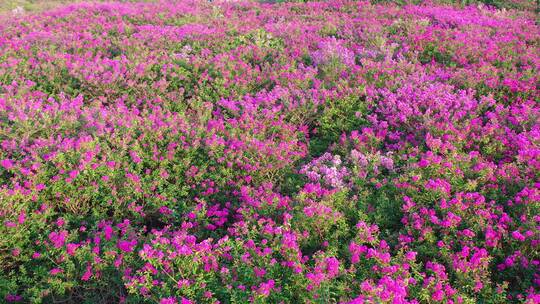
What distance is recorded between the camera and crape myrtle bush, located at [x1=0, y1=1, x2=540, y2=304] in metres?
3.86

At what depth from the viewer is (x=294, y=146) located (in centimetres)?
620

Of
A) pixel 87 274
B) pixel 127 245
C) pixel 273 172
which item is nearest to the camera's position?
pixel 87 274

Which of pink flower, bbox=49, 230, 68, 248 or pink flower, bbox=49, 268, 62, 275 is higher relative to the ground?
pink flower, bbox=49, 230, 68, 248

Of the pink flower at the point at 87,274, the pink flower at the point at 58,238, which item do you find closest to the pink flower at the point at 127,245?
the pink flower at the point at 87,274

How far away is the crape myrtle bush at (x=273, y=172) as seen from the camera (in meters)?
3.86

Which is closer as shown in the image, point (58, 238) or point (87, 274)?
point (87, 274)

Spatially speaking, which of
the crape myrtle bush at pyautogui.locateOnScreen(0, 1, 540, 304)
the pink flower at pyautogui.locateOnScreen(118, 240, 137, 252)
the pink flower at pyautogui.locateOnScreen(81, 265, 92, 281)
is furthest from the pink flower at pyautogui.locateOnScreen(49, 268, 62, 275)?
the pink flower at pyautogui.locateOnScreen(118, 240, 137, 252)

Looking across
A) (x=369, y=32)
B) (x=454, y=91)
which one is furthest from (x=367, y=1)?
(x=454, y=91)

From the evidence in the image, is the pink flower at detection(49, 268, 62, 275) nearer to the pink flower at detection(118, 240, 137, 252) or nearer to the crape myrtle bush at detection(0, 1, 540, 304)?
the crape myrtle bush at detection(0, 1, 540, 304)

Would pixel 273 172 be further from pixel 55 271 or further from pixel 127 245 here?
pixel 55 271

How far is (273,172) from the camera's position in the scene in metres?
5.64

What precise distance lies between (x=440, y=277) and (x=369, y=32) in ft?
24.6

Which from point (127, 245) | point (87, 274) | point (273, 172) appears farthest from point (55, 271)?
point (273, 172)

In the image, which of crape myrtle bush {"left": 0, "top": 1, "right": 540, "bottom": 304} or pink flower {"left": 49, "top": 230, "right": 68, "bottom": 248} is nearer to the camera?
crape myrtle bush {"left": 0, "top": 1, "right": 540, "bottom": 304}
